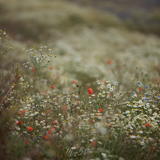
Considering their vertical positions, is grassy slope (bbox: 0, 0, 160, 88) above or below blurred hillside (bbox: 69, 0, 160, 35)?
below

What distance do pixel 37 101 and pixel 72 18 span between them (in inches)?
532

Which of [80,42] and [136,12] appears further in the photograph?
[136,12]

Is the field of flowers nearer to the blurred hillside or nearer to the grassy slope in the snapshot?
the grassy slope

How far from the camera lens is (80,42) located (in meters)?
10.1

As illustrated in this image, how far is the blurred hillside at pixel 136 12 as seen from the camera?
16.5 m

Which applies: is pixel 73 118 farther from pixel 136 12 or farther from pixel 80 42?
pixel 136 12

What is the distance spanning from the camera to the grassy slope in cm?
607

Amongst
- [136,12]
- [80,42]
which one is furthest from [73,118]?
[136,12]

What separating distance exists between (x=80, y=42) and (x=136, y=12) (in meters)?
14.4

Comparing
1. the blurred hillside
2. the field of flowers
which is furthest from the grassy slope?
the blurred hillside

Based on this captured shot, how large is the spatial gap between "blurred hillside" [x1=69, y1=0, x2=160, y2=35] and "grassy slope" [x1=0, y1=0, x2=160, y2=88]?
255cm

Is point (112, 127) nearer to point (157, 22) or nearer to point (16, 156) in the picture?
point (16, 156)

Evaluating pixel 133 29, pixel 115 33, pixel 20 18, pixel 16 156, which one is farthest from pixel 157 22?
pixel 16 156

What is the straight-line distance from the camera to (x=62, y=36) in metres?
10.9
